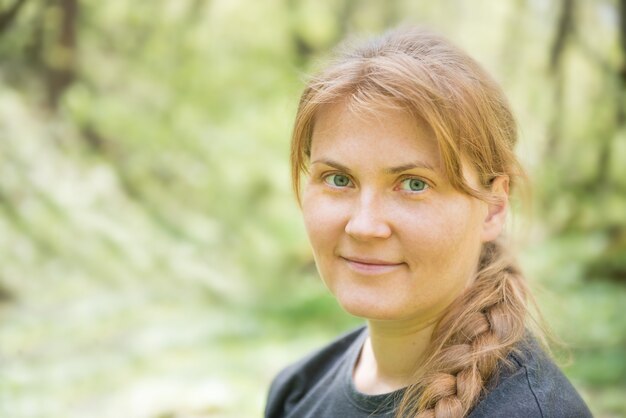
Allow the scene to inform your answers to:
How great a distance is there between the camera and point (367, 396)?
149 cm

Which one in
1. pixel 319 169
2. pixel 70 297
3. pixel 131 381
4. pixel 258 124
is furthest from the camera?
pixel 258 124

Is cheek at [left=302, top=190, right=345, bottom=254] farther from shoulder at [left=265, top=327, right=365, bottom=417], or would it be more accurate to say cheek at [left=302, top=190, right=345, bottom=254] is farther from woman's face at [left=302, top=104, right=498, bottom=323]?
shoulder at [left=265, top=327, right=365, bottom=417]

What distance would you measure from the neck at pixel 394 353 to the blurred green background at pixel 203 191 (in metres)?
1.95

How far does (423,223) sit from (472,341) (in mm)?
240

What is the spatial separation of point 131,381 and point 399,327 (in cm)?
230

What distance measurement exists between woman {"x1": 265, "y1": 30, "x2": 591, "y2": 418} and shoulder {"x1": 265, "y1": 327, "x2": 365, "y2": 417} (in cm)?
27

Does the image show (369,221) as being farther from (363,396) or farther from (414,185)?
(363,396)

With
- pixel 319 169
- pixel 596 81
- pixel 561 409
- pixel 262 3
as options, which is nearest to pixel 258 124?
pixel 262 3

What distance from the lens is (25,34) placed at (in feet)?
11.9

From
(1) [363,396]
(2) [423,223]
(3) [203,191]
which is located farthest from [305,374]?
(3) [203,191]

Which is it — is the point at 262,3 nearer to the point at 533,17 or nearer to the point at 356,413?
the point at 533,17

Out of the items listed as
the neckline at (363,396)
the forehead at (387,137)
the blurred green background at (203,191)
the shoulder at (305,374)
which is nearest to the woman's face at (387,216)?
the forehead at (387,137)

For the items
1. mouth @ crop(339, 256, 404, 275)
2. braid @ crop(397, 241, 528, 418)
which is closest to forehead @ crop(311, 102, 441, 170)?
mouth @ crop(339, 256, 404, 275)

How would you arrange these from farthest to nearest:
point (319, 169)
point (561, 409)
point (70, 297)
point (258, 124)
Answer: point (258, 124), point (70, 297), point (319, 169), point (561, 409)
